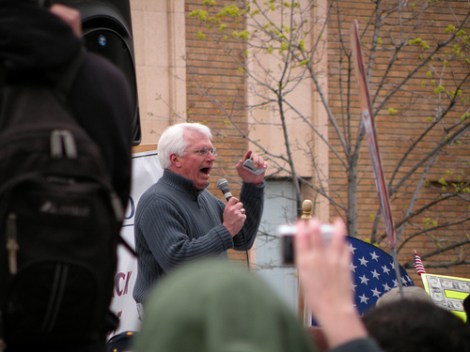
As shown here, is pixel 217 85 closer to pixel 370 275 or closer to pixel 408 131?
pixel 408 131

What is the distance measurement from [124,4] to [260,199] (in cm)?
134

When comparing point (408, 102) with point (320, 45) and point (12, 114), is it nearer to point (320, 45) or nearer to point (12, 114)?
point (320, 45)

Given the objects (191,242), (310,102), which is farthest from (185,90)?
(191,242)

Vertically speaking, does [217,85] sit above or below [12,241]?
above

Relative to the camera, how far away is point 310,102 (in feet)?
56.9

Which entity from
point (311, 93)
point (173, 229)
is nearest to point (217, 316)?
point (173, 229)

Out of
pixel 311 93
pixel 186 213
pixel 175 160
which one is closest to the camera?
pixel 186 213

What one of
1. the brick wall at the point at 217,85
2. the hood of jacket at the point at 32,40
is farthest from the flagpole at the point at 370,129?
the brick wall at the point at 217,85

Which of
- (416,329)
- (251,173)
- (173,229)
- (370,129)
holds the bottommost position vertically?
(416,329)

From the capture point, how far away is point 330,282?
8.41 feet

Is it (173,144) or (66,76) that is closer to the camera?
(66,76)

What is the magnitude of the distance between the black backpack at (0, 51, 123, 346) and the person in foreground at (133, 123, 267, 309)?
295cm

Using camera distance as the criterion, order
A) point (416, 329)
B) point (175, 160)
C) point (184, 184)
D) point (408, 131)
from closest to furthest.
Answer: point (416, 329), point (184, 184), point (175, 160), point (408, 131)

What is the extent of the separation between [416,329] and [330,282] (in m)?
0.60
